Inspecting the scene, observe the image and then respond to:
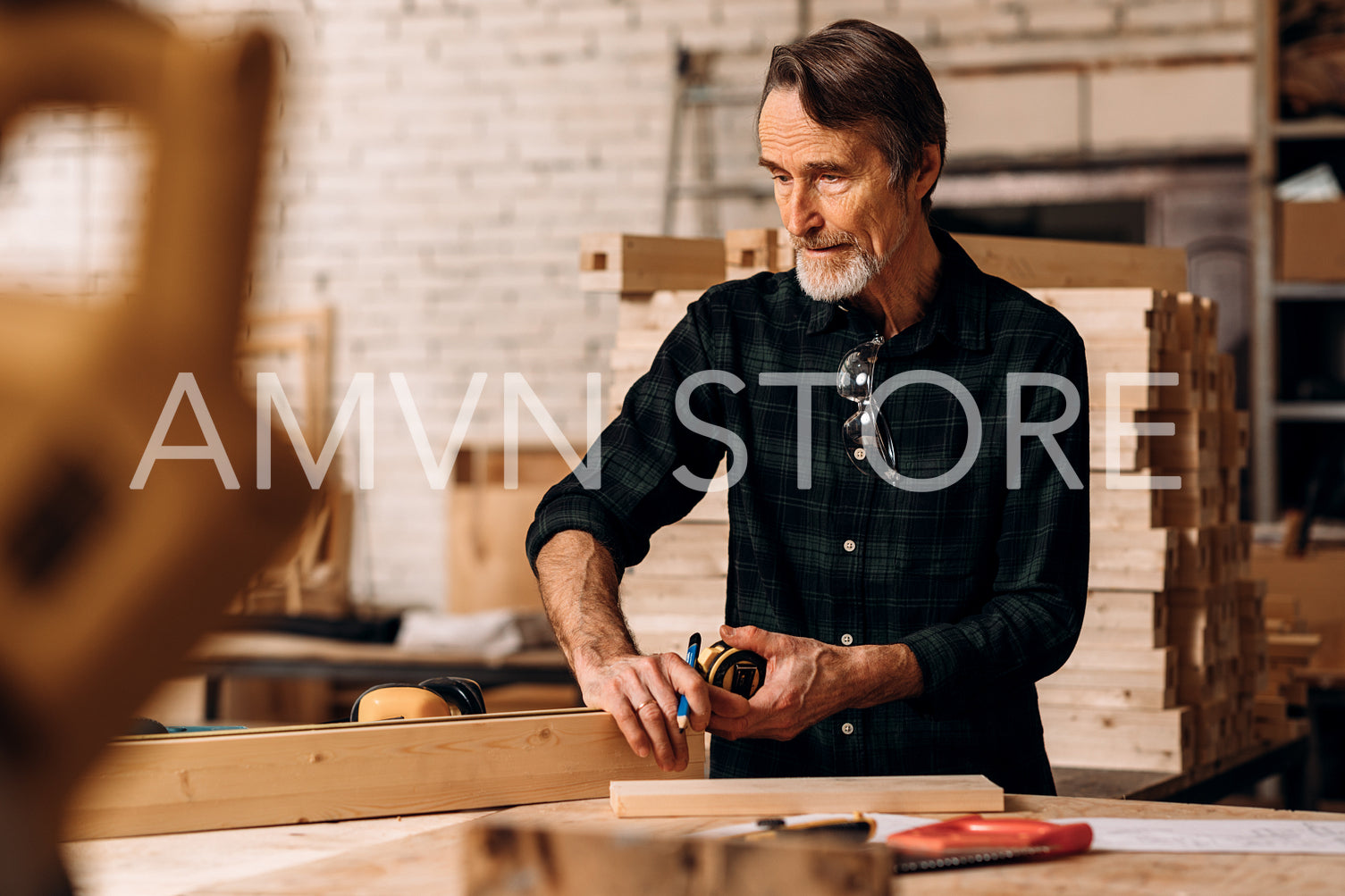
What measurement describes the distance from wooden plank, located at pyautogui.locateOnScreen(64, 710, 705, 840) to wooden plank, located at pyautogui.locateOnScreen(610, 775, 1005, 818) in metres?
0.13

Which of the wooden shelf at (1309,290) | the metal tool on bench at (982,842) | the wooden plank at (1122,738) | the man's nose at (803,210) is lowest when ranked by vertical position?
the wooden plank at (1122,738)

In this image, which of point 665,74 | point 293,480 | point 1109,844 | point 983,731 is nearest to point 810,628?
point 983,731

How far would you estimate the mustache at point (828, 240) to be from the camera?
1.89 metres

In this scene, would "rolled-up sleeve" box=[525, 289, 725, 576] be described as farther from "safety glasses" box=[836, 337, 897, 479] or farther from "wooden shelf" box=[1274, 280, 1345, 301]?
"wooden shelf" box=[1274, 280, 1345, 301]

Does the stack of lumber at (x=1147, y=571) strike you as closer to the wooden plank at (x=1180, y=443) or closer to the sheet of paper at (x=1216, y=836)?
the wooden plank at (x=1180, y=443)

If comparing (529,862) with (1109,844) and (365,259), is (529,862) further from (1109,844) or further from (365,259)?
(365,259)

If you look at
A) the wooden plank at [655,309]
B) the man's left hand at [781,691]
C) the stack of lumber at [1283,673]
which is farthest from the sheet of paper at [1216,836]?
the stack of lumber at [1283,673]

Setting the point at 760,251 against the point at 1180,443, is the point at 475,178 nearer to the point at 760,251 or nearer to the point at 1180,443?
the point at 760,251

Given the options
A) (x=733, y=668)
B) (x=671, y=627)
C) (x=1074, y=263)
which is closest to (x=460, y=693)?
(x=733, y=668)

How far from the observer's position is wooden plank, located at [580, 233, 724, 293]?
2.85m

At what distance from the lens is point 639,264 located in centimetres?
288

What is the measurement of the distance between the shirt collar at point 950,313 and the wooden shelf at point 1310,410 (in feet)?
10.3

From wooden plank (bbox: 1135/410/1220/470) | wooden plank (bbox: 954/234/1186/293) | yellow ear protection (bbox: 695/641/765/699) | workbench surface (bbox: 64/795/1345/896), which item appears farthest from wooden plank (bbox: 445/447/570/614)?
workbench surface (bbox: 64/795/1345/896)

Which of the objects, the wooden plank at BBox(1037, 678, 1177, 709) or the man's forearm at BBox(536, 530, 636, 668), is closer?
the man's forearm at BBox(536, 530, 636, 668)
